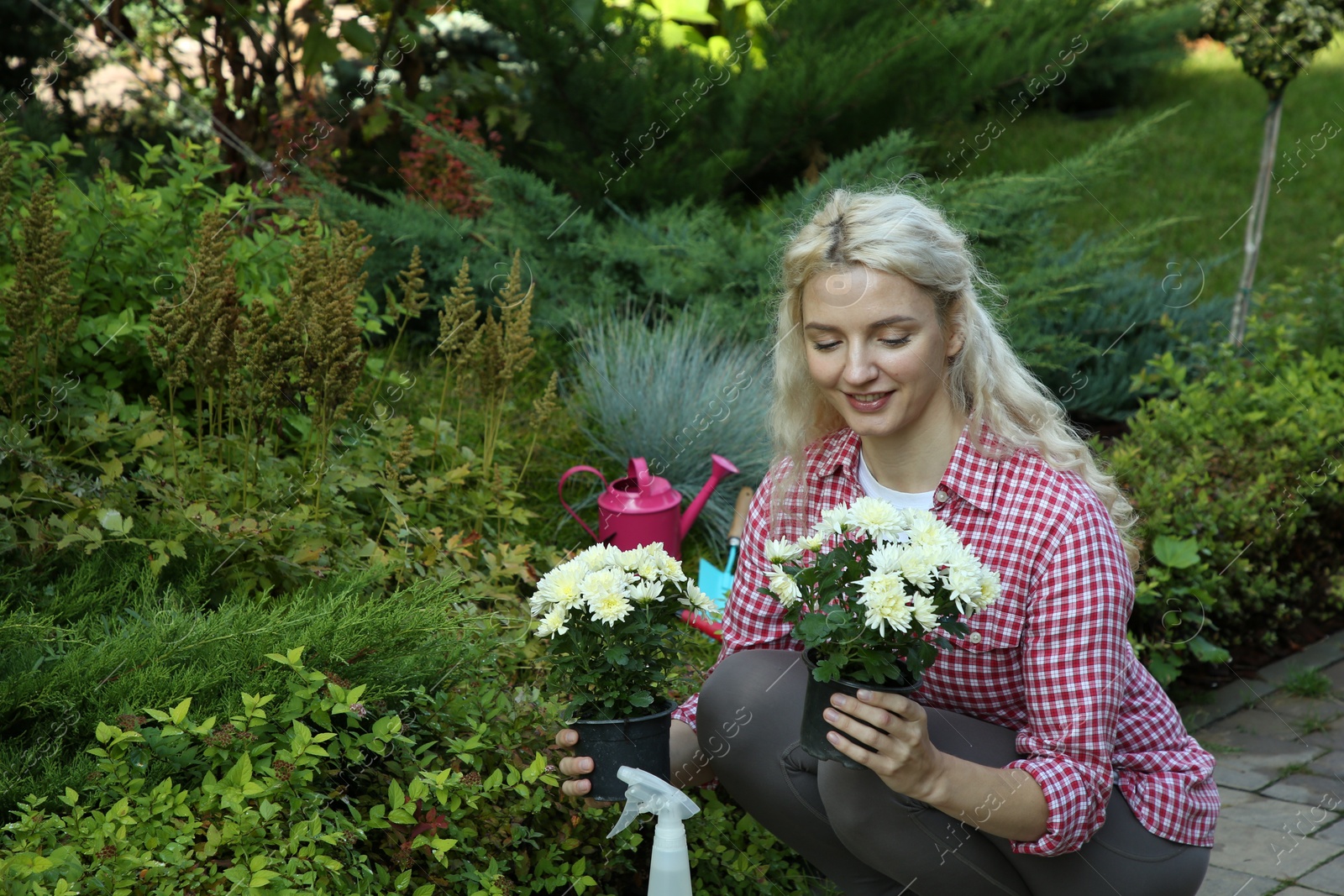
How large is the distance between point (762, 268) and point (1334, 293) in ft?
8.43

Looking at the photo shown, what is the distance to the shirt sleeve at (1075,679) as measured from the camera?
6.14 feet

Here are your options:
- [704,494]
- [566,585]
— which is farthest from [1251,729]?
[566,585]

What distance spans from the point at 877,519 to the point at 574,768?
0.68 meters

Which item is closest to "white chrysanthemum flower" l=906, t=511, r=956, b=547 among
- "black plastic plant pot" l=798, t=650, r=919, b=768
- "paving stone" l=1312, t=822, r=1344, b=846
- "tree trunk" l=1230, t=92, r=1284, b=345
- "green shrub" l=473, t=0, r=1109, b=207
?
"black plastic plant pot" l=798, t=650, r=919, b=768

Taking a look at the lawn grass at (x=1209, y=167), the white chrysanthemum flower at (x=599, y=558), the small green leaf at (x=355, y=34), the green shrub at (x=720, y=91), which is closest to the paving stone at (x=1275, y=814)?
the white chrysanthemum flower at (x=599, y=558)

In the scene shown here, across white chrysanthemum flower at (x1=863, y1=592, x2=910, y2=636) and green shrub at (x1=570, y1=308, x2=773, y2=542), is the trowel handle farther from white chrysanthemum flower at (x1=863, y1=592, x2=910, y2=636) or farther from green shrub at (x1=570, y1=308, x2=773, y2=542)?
white chrysanthemum flower at (x1=863, y1=592, x2=910, y2=636)

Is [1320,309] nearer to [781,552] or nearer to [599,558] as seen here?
[781,552]

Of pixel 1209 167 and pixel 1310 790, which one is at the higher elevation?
pixel 1209 167

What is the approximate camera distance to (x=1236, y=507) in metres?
3.80

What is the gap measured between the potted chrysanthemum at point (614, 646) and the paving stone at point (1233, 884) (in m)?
1.52

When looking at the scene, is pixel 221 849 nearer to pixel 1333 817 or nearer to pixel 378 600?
pixel 378 600

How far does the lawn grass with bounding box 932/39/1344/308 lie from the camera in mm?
7895

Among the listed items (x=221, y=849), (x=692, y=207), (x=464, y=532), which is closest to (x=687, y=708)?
(x=221, y=849)

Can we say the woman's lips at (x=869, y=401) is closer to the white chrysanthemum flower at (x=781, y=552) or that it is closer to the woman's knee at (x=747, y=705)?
the white chrysanthemum flower at (x=781, y=552)
